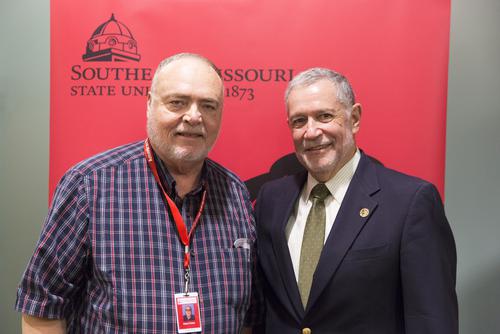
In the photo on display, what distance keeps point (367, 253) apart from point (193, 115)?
0.76m

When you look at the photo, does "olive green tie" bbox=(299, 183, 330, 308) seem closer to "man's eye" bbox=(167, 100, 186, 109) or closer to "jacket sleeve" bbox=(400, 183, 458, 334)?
"jacket sleeve" bbox=(400, 183, 458, 334)

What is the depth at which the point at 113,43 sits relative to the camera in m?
1.93

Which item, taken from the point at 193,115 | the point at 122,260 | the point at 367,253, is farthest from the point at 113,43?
the point at 367,253

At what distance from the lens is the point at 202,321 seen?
144 cm

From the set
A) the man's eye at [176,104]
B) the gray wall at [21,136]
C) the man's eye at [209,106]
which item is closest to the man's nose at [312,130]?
the man's eye at [209,106]

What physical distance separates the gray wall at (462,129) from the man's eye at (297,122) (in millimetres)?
782

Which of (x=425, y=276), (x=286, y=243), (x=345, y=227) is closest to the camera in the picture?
(x=425, y=276)

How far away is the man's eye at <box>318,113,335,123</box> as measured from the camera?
62.8 inches

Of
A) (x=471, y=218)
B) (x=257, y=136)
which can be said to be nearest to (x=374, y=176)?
(x=257, y=136)

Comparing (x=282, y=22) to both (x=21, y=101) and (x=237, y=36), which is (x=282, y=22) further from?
(x=21, y=101)

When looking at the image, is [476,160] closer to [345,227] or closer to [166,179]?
[345,227]

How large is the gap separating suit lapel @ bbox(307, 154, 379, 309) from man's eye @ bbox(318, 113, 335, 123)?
24 centimetres

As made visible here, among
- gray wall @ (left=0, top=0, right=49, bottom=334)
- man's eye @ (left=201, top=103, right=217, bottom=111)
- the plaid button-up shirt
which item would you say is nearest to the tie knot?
the plaid button-up shirt

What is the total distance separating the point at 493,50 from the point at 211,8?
132cm
